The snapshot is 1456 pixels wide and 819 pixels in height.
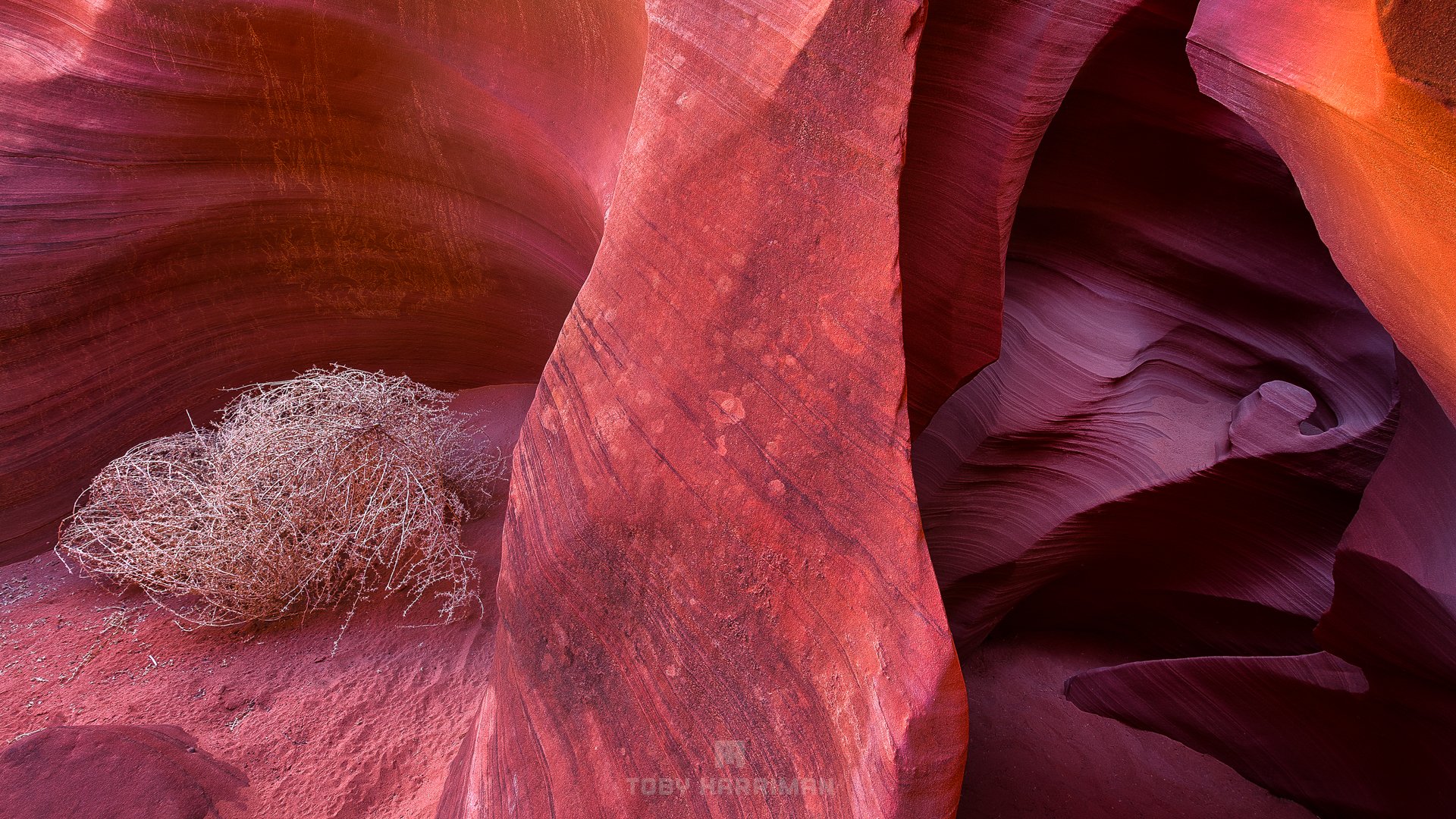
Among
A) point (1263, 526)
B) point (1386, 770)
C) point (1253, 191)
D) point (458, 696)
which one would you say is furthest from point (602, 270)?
point (1386, 770)

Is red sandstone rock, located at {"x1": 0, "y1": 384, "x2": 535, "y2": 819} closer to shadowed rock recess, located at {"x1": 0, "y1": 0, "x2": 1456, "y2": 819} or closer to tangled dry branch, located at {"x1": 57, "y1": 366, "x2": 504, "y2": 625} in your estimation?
shadowed rock recess, located at {"x1": 0, "y1": 0, "x2": 1456, "y2": 819}

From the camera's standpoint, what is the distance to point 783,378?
157 centimetres

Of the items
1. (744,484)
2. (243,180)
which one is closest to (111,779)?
(744,484)

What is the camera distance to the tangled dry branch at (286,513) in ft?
10.5

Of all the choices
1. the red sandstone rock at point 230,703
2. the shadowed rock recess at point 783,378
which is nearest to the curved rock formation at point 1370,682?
the shadowed rock recess at point 783,378

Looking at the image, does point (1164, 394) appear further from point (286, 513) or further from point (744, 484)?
point (286, 513)

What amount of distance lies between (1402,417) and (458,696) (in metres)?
3.28

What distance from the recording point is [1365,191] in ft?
3.90

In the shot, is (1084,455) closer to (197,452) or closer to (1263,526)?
(1263,526)

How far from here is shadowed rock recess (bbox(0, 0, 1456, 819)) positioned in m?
1.47

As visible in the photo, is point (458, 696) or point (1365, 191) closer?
point (1365, 191)

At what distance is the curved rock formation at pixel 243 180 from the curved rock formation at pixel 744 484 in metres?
1.43

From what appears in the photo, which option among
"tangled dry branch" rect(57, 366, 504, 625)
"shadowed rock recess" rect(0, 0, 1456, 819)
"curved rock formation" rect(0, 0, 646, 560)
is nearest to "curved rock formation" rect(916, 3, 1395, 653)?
"shadowed rock recess" rect(0, 0, 1456, 819)

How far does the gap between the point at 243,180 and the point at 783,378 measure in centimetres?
347
